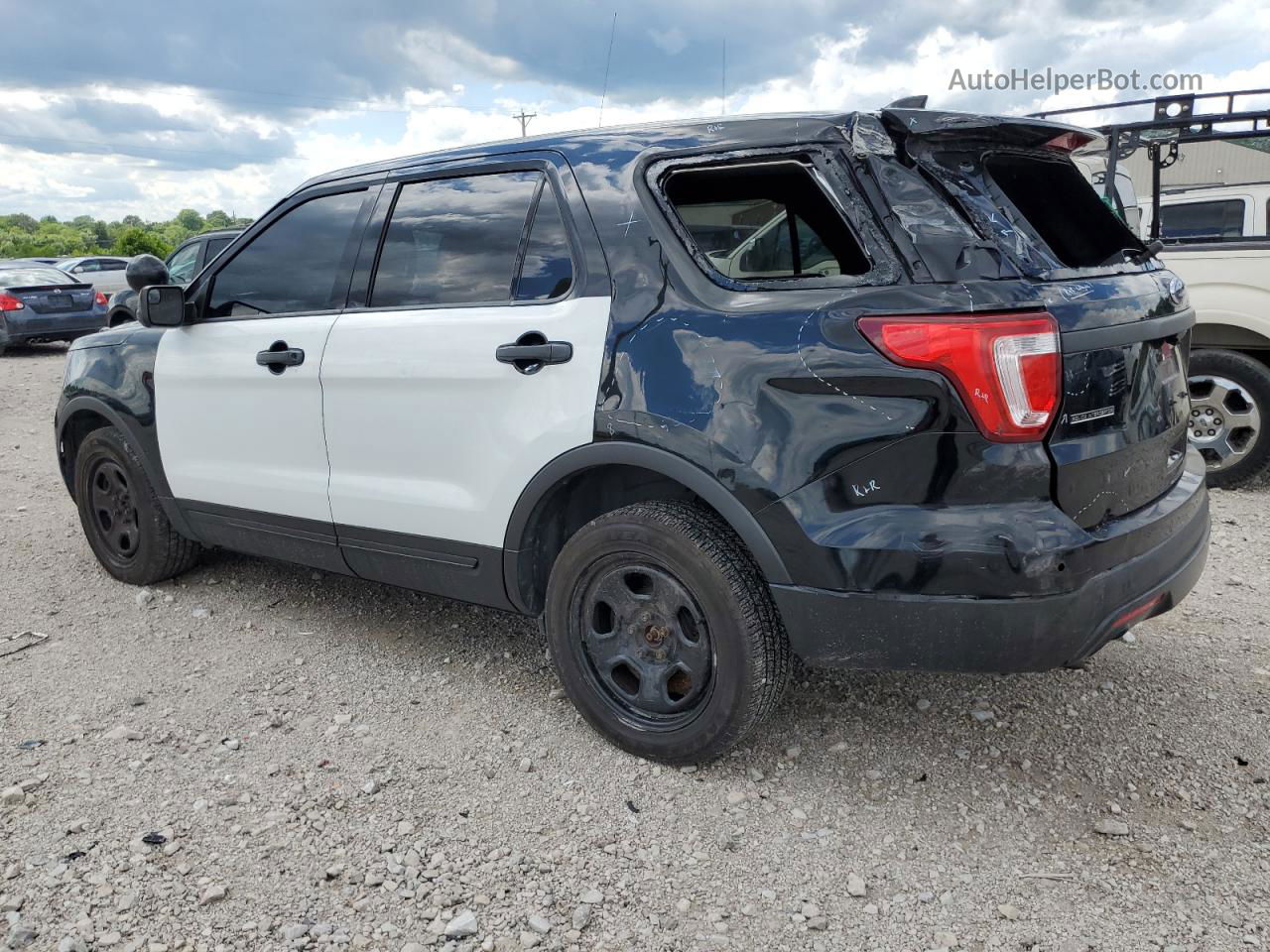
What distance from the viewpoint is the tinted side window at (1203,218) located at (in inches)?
287

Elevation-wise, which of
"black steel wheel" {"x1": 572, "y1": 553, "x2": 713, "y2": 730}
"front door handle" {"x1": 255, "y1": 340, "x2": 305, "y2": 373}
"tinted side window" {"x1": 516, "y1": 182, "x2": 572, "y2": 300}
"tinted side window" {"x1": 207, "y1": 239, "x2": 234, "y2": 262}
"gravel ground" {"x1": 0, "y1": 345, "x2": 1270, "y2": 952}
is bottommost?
"gravel ground" {"x1": 0, "y1": 345, "x2": 1270, "y2": 952}

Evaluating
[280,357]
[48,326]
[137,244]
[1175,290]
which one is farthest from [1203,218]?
[137,244]

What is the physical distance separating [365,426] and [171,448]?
4.11 feet

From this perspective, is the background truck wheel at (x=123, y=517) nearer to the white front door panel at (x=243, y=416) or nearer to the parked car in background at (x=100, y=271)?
the white front door panel at (x=243, y=416)

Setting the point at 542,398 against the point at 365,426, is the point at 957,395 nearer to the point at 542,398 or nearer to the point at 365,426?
the point at 542,398

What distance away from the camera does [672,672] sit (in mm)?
2998

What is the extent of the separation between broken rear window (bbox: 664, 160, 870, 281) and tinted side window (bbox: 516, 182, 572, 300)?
365 mm

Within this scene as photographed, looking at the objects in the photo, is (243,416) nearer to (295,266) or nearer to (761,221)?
(295,266)

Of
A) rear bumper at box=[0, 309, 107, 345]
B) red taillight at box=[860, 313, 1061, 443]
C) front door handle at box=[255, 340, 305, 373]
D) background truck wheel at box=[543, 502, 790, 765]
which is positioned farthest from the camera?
rear bumper at box=[0, 309, 107, 345]

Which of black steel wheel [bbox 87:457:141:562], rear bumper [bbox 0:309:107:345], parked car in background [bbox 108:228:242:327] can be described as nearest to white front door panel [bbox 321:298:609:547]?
black steel wheel [bbox 87:457:141:562]

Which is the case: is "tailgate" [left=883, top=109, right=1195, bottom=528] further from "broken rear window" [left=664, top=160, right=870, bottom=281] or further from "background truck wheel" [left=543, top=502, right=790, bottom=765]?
"background truck wheel" [left=543, top=502, right=790, bottom=765]

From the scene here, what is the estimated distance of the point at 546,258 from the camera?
3105mm

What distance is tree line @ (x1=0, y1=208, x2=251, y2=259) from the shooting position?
49.9 meters

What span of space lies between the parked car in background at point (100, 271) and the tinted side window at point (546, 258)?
2265 cm
